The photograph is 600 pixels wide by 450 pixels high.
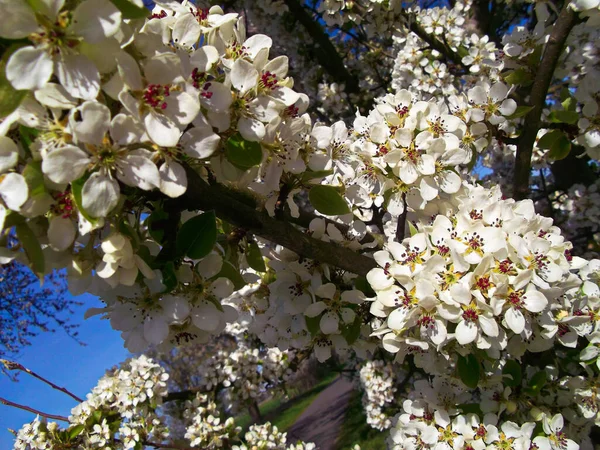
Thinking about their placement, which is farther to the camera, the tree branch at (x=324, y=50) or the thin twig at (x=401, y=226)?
the tree branch at (x=324, y=50)

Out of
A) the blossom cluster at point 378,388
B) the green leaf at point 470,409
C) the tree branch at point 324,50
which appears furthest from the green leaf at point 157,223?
the blossom cluster at point 378,388

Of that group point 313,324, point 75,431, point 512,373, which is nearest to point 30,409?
point 75,431

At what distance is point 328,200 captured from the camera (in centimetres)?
148

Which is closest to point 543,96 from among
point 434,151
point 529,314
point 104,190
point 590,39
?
point 590,39

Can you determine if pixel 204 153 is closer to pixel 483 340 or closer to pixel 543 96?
pixel 483 340

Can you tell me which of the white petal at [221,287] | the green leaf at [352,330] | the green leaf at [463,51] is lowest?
the green leaf at [352,330]

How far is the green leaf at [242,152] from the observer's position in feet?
3.79

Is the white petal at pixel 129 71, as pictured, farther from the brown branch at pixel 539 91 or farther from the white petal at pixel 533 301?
the brown branch at pixel 539 91

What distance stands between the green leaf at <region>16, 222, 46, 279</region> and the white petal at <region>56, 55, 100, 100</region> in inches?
13.2

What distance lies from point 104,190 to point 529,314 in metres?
1.41

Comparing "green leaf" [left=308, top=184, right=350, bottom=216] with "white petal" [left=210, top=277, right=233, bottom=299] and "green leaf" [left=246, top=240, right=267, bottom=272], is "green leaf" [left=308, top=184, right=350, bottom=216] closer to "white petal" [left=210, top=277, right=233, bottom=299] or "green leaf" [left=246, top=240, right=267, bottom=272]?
"green leaf" [left=246, top=240, right=267, bottom=272]

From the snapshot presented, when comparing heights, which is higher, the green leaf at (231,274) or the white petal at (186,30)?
the white petal at (186,30)

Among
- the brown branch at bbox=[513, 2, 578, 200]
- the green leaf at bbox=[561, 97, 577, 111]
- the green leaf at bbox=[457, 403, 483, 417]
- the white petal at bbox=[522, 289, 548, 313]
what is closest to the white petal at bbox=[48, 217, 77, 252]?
the white petal at bbox=[522, 289, 548, 313]

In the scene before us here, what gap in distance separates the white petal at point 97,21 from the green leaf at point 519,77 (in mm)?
1989
